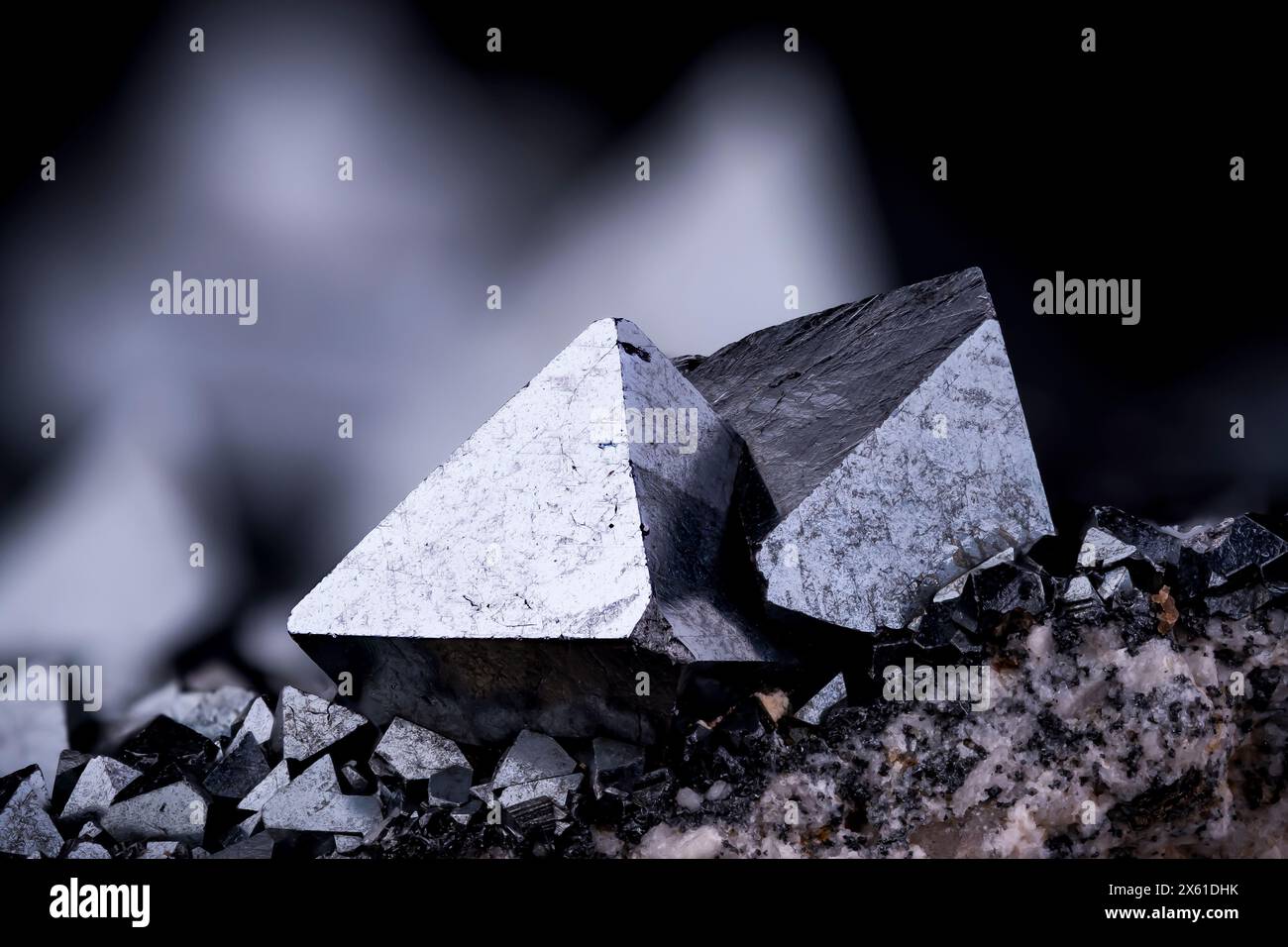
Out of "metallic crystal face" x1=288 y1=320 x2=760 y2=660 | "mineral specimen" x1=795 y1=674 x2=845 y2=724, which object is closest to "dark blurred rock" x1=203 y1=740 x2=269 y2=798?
"metallic crystal face" x1=288 y1=320 x2=760 y2=660

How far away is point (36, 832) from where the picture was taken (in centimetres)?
224

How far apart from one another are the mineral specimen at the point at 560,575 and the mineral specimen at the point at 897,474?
157 millimetres

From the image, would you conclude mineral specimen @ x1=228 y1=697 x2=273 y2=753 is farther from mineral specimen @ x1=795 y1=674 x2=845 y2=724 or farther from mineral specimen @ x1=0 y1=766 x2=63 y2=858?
mineral specimen @ x1=795 y1=674 x2=845 y2=724

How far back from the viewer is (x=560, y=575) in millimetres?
1879

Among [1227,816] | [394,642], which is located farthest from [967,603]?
[394,642]

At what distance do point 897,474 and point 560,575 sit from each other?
2.46ft

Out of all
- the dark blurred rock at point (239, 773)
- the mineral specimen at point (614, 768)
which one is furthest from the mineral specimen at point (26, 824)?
the mineral specimen at point (614, 768)

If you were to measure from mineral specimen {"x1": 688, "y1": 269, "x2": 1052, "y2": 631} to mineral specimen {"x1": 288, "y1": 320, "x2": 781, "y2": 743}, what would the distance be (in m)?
0.16

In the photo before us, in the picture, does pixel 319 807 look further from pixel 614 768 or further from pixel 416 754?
pixel 614 768

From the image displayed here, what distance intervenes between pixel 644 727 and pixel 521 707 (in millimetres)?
261

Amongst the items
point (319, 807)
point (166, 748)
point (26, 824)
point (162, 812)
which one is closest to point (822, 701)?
point (319, 807)

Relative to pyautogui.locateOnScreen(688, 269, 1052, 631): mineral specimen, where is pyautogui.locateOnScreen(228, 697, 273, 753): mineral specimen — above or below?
below

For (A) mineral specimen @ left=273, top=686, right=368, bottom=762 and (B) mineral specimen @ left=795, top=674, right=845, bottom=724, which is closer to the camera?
(B) mineral specimen @ left=795, top=674, right=845, bottom=724

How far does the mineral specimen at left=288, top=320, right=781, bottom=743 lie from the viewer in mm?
1824
